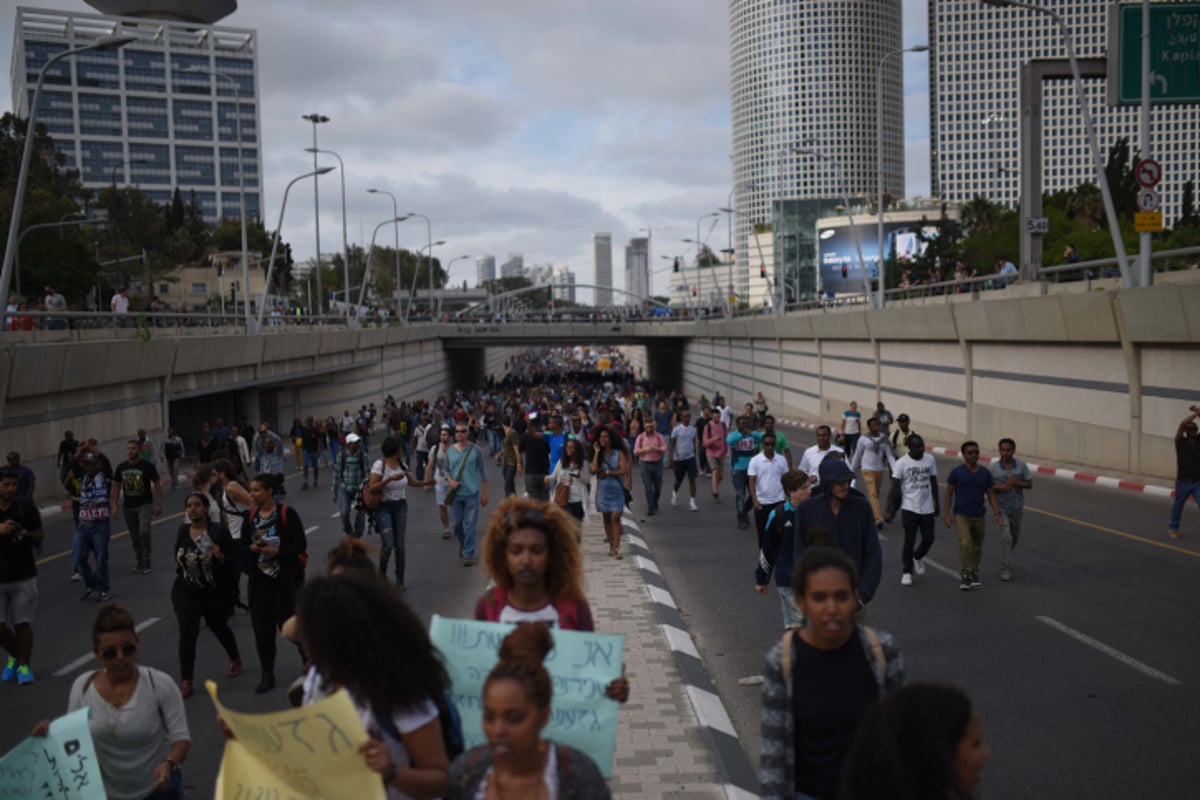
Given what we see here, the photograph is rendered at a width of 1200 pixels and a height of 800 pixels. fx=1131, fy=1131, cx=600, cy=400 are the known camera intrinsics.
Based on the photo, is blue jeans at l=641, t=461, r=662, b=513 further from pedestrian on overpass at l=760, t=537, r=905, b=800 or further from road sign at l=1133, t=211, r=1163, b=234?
pedestrian on overpass at l=760, t=537, r=905, b=800

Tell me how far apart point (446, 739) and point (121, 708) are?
1.72m

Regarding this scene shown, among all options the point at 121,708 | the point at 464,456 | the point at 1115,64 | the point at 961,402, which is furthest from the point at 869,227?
the point at 121,708

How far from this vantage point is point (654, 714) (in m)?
7.26

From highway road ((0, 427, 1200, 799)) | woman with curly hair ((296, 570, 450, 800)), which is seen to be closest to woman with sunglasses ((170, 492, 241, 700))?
highway road ((0, 427, 1200, 799))

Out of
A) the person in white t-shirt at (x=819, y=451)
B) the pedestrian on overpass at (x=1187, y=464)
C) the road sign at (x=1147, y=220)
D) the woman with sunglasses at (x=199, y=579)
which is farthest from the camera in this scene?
the road sign at (x=1147, y=220)

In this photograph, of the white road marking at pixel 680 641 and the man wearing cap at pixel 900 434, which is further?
the man wearing cap at pixel 900 434

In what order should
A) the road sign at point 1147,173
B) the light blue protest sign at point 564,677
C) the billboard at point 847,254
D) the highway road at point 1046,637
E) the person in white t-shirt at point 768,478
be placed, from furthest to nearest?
the billboard at point 847,254 < the road sign at point 1147,173 < the person in white t-shirt at point 768,478 < the highway road at point 1046,637 < the light blue protest sign at point 564,677

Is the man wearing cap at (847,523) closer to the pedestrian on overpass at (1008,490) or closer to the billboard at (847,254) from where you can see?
the pedestrian on overpass at (1008,490)

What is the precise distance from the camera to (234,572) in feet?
28.6

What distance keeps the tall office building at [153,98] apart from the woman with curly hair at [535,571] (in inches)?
5762

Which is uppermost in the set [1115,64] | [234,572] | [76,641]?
[1115,64]

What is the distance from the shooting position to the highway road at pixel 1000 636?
6734 mm

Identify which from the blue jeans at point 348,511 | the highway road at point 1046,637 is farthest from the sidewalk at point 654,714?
the blue jeans at point 348,511

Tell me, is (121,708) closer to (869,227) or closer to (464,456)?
(464,456)
